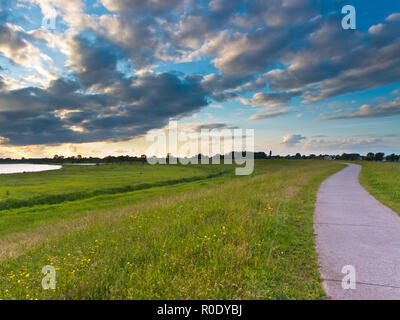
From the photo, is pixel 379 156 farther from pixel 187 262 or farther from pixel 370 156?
pixel 187 262

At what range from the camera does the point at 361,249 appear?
5363 mm

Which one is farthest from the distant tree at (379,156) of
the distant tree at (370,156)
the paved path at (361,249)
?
the paved path at (361,249)

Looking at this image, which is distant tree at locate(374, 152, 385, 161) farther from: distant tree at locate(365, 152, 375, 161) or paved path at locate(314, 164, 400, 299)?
paved path at locate(314, 164, 400, 299)

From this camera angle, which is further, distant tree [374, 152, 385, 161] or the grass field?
distant tree [374, 152, 385, 161]

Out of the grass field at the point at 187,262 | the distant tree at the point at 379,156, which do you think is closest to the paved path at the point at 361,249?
the grass field at the point at 187,262

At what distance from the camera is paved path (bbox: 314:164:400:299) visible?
380 centimetres

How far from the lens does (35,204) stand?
26.5 m

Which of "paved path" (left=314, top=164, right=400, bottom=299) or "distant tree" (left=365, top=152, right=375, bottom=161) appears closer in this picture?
"paved path" (left=314, top=164, right=400, bottom=299)

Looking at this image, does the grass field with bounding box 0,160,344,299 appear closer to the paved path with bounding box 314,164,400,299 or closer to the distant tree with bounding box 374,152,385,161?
the paved path with bounding box 314,164,400,299

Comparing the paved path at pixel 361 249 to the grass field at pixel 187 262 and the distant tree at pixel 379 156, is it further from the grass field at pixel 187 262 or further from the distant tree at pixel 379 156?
the distant tree at pixel 379 156

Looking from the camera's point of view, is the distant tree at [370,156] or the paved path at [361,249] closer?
the paved path at [361,249]

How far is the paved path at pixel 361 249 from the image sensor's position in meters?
3.80

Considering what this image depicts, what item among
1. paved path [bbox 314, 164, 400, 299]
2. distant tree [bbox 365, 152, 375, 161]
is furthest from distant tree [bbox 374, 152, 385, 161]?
paved path [bbox 314, 164, 400, 299]
